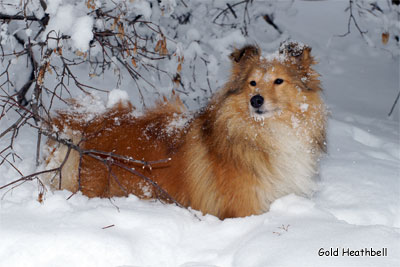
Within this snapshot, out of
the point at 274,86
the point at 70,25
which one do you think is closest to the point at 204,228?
the point at 274,86

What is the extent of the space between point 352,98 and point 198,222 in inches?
189

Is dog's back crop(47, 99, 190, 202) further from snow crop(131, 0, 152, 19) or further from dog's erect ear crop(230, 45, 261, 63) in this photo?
snow crop(131, 0, 152, 19)

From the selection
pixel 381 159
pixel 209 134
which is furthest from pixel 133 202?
pixel 381 159

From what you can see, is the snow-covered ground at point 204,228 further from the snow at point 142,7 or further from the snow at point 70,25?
the snow at point 142,7

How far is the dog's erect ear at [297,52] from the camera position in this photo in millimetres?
3598

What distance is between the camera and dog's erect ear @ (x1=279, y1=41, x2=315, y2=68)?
360 cm

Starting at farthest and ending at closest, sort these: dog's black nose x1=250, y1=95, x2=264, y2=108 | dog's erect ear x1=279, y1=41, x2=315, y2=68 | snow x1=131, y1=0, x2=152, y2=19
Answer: snow x1=131, y1=0, x2=152, y2=19
dog's erect ear x1=279, y1=41, x2=315, y2=68
dog's black nose x1=250, y1=95, x2=264, y2=108

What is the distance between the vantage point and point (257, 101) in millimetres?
3326

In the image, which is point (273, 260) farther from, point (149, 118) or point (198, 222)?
point (149, 118)

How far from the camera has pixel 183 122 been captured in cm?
390

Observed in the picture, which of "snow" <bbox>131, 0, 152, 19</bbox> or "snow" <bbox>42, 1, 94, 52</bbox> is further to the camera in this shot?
"snow" <bbox>131, 0, 152, 19</bbox>

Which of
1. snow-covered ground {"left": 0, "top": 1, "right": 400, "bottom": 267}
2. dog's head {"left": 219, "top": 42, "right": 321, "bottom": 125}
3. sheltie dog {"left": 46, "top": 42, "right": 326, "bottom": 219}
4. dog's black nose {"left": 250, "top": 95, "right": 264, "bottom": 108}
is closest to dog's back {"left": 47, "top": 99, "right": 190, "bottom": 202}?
sheltie dog {"left": 46, "top": 42, "right": 326, "bottom": 219}

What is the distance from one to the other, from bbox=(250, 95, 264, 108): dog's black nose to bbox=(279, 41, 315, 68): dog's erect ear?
1.66ft

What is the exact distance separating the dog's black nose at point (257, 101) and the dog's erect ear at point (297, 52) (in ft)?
1.66
